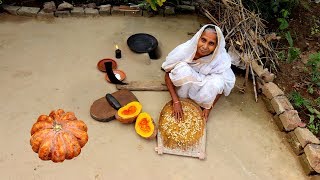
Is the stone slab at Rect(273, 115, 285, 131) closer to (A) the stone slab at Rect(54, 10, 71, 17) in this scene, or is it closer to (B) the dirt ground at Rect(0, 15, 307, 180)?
(B) the dirt ground at Rect(0, 15, 307, 180)

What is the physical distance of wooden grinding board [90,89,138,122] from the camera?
3.93m

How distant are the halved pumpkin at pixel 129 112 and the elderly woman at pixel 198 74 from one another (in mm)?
403

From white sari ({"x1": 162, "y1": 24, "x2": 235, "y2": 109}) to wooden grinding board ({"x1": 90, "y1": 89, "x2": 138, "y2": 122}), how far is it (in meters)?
0.56

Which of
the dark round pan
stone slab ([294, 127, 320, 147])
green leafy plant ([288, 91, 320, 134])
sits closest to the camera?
stone slab ([294, 127, 320, 147])

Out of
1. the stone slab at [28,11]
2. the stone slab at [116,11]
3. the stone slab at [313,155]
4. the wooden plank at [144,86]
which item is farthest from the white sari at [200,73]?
the stone slab at [28,11]

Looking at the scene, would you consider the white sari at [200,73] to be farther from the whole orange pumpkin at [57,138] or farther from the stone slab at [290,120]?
the whole orange pumpkin at [57,138]

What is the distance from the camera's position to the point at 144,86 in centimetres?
436

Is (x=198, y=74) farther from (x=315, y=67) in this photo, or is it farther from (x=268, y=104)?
(x=315, y=67)

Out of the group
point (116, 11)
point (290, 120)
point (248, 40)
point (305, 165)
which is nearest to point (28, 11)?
point (116, 11)

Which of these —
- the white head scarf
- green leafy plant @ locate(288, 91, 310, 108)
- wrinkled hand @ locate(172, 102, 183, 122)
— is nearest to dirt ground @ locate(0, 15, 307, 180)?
wrinkled hand @ locate(172, 102, 183, 122)

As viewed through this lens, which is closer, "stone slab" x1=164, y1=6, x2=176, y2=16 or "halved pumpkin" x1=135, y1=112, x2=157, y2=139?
"halved pumpkin" x1=135, y1=112, x2=157, y2=139

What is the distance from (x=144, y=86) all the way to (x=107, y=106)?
1.86ft

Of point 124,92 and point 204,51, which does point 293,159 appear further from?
point 124,92

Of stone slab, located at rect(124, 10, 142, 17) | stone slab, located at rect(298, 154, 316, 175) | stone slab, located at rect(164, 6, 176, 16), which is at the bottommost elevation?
stone slab, located at rect(298, 154, 316, 175)
